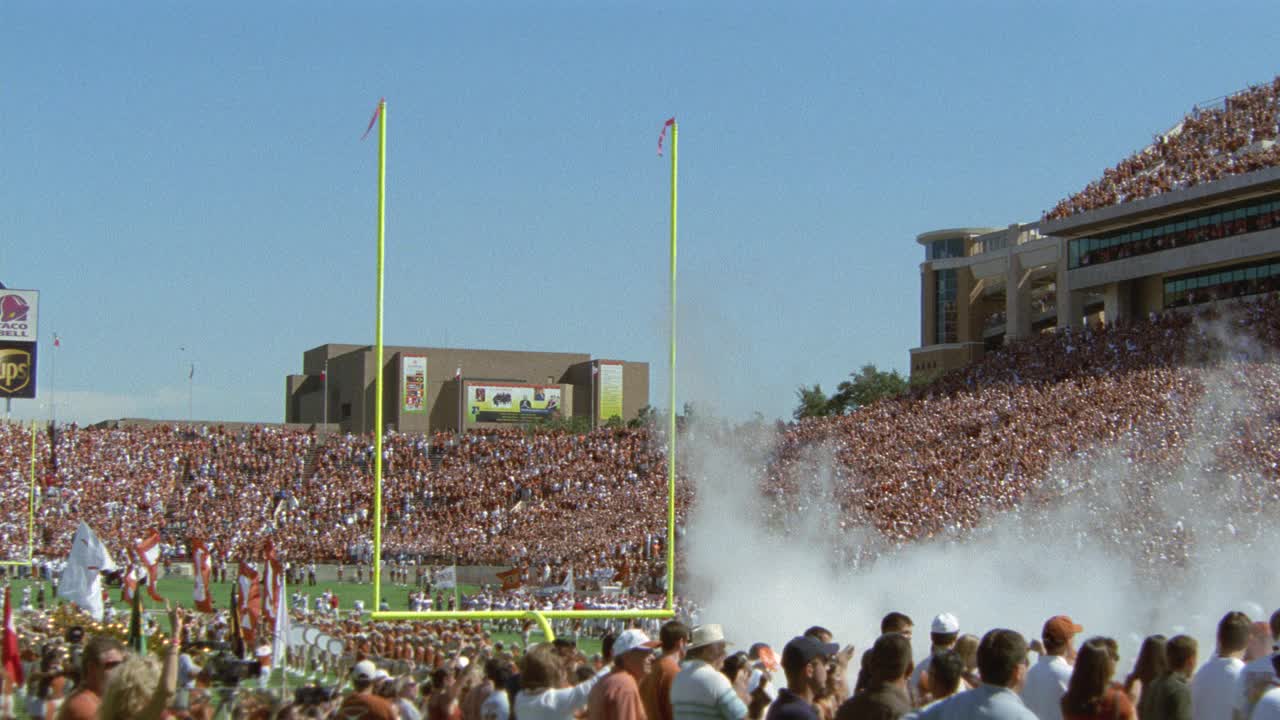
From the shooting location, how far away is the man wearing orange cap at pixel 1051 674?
227 inches

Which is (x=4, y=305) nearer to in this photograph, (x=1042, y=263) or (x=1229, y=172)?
(x=1042, y=263)

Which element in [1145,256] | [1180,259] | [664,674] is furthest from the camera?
[1145,256]

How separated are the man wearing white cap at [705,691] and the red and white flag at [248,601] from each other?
36.9 feet

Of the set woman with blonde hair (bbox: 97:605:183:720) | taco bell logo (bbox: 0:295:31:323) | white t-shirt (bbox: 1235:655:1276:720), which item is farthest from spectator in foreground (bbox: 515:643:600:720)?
taco bell logo (bbox: 0:295:31:323)

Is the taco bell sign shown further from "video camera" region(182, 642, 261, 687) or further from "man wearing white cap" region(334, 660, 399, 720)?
"man wearing white cap" region(334, 660, 399, 720)

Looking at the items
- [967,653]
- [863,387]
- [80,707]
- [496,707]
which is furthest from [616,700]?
[863,387]

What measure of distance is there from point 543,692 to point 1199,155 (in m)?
38.4

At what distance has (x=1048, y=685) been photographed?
5.79 metres

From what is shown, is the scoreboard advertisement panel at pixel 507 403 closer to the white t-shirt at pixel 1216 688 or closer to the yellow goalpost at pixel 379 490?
the yellow goalpost at pixel 379 490

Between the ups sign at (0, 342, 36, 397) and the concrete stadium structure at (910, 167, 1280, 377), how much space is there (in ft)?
101

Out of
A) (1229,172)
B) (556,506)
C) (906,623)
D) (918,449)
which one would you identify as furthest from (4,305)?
(906,623)

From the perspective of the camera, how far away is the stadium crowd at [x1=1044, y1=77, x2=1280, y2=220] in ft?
125

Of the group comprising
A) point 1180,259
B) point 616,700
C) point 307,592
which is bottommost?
point 307,592

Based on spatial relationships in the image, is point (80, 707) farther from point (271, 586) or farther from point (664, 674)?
point (271, 586)
